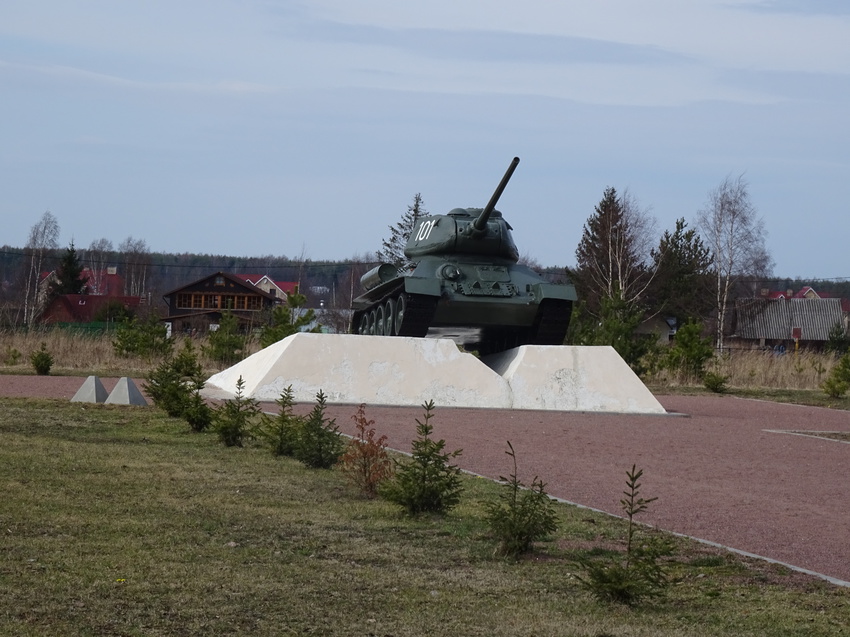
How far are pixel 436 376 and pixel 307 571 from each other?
1222 centimetres

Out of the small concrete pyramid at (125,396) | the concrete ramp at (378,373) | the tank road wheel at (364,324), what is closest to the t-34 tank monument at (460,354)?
the concrete ramp at (378,373)

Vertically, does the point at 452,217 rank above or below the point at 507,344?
above

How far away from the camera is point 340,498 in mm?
8336

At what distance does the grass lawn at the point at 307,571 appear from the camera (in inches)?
189

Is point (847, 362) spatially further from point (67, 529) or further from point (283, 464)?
point (67, 529)

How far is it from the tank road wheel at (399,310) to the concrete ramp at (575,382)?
2.10 meters

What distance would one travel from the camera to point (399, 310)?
20.3m

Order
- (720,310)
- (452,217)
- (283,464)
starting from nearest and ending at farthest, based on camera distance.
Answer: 1. (283,464)
2. (452,217)
3. (720,310)

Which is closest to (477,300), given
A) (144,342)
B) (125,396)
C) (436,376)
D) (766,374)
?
(436,376)

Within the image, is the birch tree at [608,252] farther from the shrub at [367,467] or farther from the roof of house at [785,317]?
the shrub at [367,467]

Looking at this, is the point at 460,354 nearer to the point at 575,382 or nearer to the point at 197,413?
the point at 575,382

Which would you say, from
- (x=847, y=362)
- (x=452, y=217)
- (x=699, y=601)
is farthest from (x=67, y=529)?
(x=847, y=362)

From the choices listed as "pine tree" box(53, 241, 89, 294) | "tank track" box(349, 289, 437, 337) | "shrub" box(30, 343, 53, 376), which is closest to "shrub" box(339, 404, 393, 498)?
"tank track" box(349, 289, 437, 337)

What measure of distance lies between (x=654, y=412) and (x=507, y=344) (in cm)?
490
